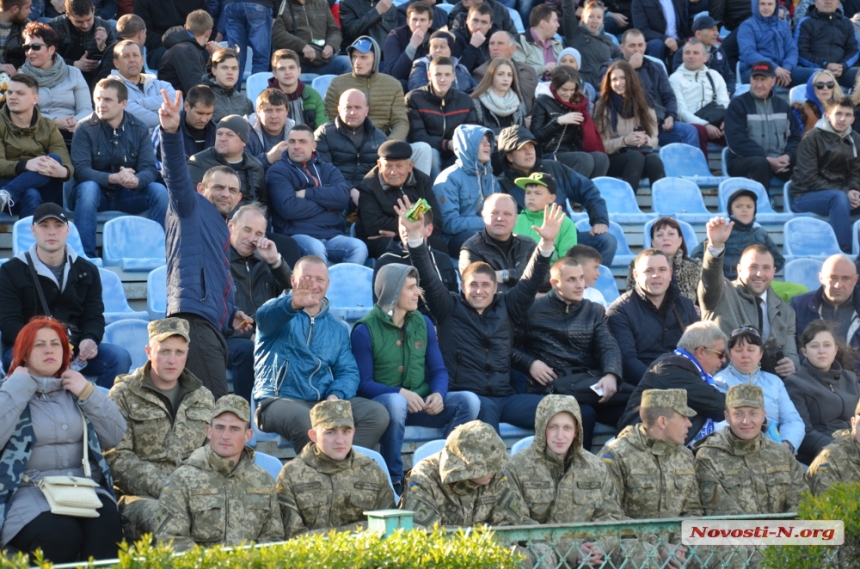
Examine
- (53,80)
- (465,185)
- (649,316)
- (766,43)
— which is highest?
(53,80)

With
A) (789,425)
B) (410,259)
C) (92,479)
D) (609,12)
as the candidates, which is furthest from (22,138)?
(609,12)

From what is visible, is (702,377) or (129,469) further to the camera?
(702,377)

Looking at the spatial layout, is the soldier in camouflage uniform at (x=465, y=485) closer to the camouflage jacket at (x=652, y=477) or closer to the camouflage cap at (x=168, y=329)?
the camouflage jacket at (x=652, y=477)

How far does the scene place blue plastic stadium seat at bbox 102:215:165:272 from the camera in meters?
8.38

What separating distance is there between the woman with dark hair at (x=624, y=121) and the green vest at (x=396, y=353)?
4258 mm

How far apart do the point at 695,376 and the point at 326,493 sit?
2.52 m

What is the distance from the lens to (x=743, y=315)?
850cm

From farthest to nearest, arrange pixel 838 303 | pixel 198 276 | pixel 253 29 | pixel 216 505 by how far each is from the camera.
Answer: pixel 253 29 < pixel 838 303 < pixel 198 276 < pixel 216 505

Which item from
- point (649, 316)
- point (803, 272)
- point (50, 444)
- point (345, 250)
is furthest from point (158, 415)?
point (803, 272)

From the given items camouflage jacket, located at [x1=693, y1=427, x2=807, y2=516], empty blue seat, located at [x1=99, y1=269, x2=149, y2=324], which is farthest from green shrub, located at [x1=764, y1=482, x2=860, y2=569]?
empty blue seat, located at [x1=99, y1=269, x2=149, y2=324]

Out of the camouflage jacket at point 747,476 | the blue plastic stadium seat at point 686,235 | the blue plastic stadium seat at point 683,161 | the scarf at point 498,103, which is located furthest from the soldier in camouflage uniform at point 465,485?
the blue plastic stadium seat at point 683,161

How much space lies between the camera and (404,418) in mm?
7031

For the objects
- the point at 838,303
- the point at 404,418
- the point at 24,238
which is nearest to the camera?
the point at 404,418

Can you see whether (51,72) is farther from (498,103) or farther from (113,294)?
(498,103)
